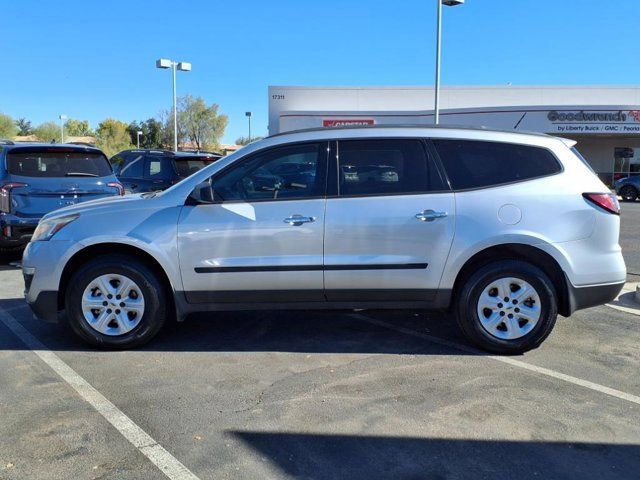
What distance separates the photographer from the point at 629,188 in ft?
82.6

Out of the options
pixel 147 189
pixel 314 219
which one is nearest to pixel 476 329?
pixel 314 219

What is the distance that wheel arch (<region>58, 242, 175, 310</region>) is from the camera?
485 centimetres

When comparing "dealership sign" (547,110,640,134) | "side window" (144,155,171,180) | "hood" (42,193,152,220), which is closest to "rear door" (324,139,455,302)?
"hood" (42,193,152,220)

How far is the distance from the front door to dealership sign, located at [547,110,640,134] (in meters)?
26.9

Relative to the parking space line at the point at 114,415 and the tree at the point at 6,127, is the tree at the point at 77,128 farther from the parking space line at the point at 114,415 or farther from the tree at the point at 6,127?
the parking space line at the point at 114,415

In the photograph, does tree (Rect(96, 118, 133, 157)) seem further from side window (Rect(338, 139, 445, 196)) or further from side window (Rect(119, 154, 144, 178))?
side window (Rect(338, 139, 445, 196))

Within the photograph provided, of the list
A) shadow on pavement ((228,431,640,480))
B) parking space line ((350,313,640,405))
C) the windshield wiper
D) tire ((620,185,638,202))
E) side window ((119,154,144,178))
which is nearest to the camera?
shadow on pavement ((228,431,640,480))

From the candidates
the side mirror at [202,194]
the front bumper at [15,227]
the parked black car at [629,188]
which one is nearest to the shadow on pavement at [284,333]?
the side mirror at [202,194]

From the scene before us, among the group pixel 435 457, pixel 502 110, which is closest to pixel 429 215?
pixel 435 457

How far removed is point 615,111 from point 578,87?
3.92 m

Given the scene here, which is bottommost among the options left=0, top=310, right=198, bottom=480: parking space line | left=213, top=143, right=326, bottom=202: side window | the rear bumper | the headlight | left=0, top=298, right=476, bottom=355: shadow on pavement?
left=0, top=310, right=198, bottom=480: parking space line

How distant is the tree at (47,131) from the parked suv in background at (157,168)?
218 ft

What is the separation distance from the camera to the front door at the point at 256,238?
471cm

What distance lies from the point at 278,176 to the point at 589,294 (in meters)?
2.75
